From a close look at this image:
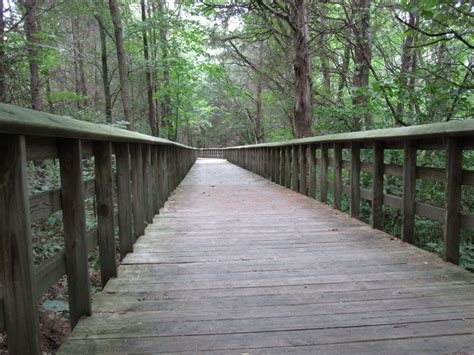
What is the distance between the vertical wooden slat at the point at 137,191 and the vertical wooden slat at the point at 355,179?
2.50 meters

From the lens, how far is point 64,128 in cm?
164

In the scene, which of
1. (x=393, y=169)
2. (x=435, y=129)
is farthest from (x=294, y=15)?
(x=435, y=129)

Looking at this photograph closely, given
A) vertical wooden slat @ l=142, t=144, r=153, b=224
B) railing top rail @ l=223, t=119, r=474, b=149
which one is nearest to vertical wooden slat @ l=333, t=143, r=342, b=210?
railing top rail @ l=223, t=119, r=474, b=149

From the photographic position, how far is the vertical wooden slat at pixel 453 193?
278 centimetres

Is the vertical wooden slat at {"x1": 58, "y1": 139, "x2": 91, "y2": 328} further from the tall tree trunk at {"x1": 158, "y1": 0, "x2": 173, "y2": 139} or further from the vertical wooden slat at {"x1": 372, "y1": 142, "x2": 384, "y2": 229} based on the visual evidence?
the tall tree trunk at {"x1": 158, "y1": 0, "x2": 173, "y2": 139}

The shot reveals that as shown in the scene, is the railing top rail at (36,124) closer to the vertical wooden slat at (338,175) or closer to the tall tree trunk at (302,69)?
the vertical wooden slat at (338,175)

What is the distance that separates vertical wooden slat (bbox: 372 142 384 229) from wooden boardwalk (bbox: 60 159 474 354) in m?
0.15

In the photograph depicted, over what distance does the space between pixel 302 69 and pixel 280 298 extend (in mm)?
7157

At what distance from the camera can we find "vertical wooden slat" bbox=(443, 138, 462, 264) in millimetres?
2777

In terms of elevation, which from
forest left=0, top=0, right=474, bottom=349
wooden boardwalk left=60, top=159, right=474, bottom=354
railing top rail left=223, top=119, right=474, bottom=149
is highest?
forest left=0, top=0, right=474, bottom=349

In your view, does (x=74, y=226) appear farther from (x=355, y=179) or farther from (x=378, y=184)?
(x=355, y=179)

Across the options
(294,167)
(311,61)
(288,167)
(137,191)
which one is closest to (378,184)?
(137,191)

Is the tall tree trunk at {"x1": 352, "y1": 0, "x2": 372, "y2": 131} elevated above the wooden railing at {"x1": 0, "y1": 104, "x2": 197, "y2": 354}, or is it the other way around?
the tall tree trunk at {"x1": 352, "y1": 0, "x2": 372, "y2": 131}

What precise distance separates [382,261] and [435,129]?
3.49 ft
